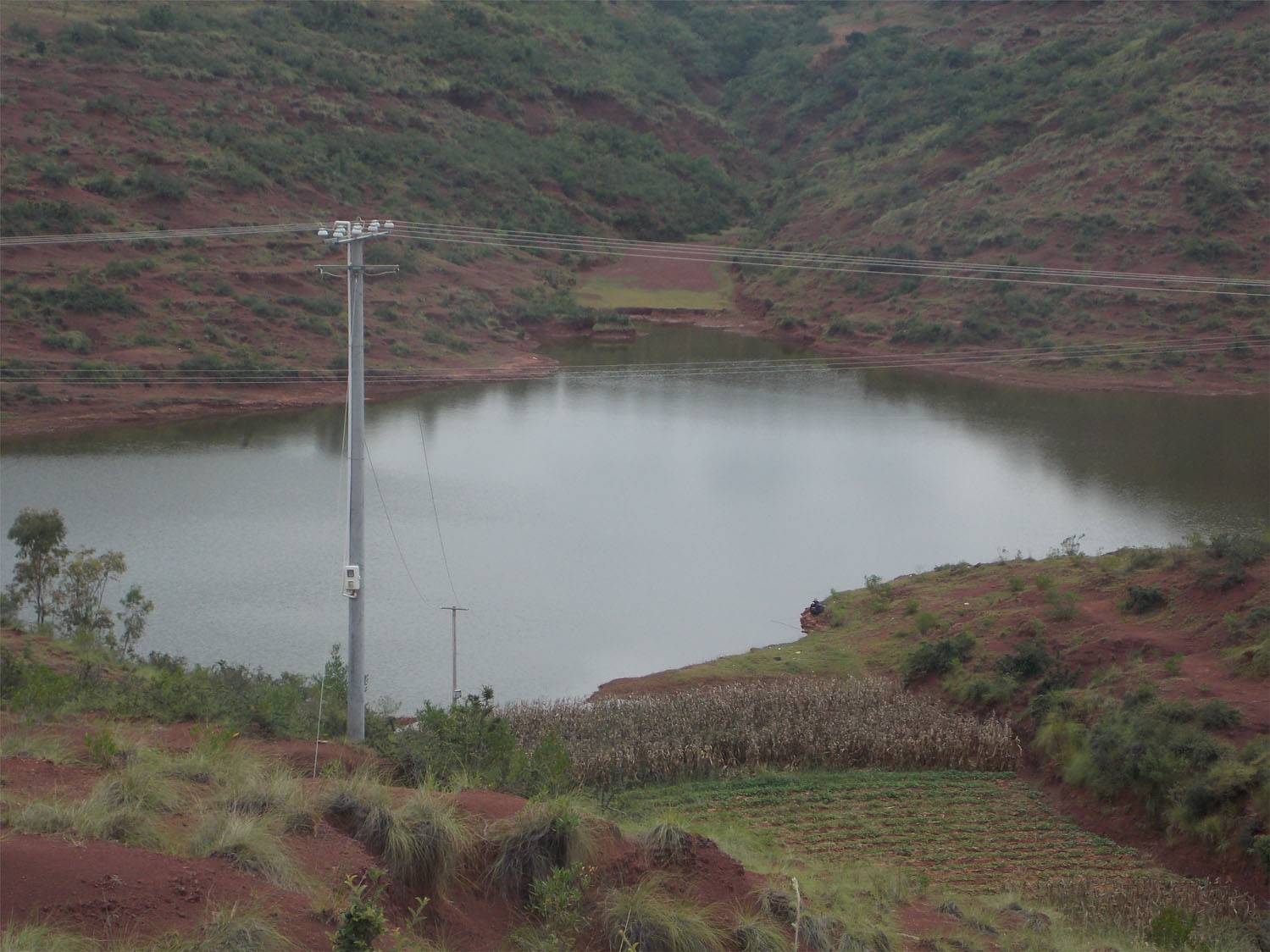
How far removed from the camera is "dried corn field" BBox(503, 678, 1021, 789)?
1695 centimetres

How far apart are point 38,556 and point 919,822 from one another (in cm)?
1608

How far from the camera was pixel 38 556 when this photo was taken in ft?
73.7

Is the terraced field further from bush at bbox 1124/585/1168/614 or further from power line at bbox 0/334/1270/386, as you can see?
power line at bbox 0/334/1270/386

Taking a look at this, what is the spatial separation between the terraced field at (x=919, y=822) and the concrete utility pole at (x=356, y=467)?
10.2 feet

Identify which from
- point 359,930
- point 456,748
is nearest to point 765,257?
point 456,748

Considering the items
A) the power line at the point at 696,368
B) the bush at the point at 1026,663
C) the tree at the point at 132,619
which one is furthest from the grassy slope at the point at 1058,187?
the tree at the point at 132,619

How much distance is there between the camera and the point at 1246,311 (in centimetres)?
5381

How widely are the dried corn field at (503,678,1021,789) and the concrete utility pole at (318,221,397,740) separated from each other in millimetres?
4311

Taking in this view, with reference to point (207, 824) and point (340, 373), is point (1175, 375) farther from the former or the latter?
point (207, 824)

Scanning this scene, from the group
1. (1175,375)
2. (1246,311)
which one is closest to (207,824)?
(1175,375)

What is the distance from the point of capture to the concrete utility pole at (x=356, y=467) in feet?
40.7

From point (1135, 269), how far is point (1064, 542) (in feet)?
110

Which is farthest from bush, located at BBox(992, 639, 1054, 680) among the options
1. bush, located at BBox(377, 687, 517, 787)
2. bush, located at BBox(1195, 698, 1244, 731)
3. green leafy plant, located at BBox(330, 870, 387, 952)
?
green leafy plant, located at BBox(330, 870, 387, 952)

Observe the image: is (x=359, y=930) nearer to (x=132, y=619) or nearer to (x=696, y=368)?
(x=132, y=619)
